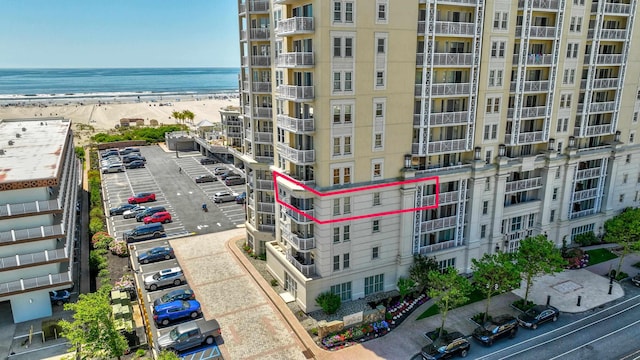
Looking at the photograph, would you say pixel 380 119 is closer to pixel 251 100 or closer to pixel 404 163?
pixel 404 163

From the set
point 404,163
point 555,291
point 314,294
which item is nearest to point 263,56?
point 404,163

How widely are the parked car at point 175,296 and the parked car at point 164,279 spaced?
9.63 ft

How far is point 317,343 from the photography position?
37.7 m

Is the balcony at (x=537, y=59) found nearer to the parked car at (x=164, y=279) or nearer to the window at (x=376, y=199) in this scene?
the window at (x=376, y=199)

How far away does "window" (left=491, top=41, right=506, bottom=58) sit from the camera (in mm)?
43219

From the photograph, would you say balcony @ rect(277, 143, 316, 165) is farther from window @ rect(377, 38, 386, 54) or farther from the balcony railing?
window @ rect(377, 38, 386, 54)

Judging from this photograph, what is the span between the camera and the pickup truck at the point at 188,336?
3628 cm

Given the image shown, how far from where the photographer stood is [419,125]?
42.2 m

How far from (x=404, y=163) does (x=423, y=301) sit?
14174 mm

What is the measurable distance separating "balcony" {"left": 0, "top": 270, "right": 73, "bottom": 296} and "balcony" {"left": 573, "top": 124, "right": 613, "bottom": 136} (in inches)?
2275

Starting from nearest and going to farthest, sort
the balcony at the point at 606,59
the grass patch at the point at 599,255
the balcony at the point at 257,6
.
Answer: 1. the balcony at the point at 257,6
2. the balcony at the point at 606,59
3. the grass patch at the point at 599,255

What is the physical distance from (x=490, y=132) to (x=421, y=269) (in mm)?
16104

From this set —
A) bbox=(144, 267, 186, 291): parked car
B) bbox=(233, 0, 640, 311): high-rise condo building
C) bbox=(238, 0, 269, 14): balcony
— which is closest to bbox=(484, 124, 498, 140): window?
bbox=(233, 0, 640, 311): high-rise condo building

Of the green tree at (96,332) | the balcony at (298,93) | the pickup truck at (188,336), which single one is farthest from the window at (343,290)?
the green tree at (96,332)
